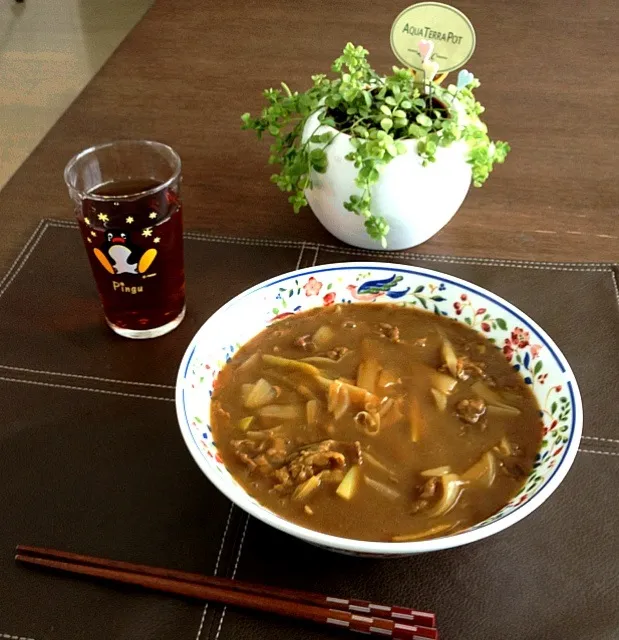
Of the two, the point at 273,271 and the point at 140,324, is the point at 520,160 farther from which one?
the point at 140,324

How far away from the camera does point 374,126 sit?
1.36m

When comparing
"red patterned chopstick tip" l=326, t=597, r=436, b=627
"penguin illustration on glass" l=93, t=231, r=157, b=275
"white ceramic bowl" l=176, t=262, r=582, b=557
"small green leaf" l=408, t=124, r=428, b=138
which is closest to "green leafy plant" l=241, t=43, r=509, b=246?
"small green leaf" l=408, t=124, r=428, b=138

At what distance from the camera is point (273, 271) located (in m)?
1.49

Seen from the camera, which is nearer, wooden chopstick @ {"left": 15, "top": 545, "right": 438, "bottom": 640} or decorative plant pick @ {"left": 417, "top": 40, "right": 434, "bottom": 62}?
wooden chopstick @ {"left": 15, "top": 545, "right": 438, "bottom": 640}

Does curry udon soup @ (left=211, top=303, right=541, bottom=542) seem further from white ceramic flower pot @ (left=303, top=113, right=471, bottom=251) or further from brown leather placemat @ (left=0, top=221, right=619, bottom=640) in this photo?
white ceramic flower pot @ (left=303, top=113, right=471, bottom=251)

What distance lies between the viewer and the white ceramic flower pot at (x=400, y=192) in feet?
4.44

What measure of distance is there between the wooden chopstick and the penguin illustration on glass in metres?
0.49

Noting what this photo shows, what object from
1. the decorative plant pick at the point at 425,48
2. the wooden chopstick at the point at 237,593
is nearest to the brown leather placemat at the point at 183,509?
the wooden chopstick at the point at 237,593

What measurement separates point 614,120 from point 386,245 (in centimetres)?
88

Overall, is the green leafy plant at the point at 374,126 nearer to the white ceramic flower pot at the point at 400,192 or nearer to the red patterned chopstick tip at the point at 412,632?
the white ceramic flower pot at the point at 400,192

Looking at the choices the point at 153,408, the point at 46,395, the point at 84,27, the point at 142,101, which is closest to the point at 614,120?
the point at 142,101

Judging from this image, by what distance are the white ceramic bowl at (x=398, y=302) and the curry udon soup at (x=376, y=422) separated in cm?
2

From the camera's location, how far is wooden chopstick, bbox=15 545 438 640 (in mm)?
882

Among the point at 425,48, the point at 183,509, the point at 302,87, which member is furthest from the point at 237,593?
the point at 302,87
